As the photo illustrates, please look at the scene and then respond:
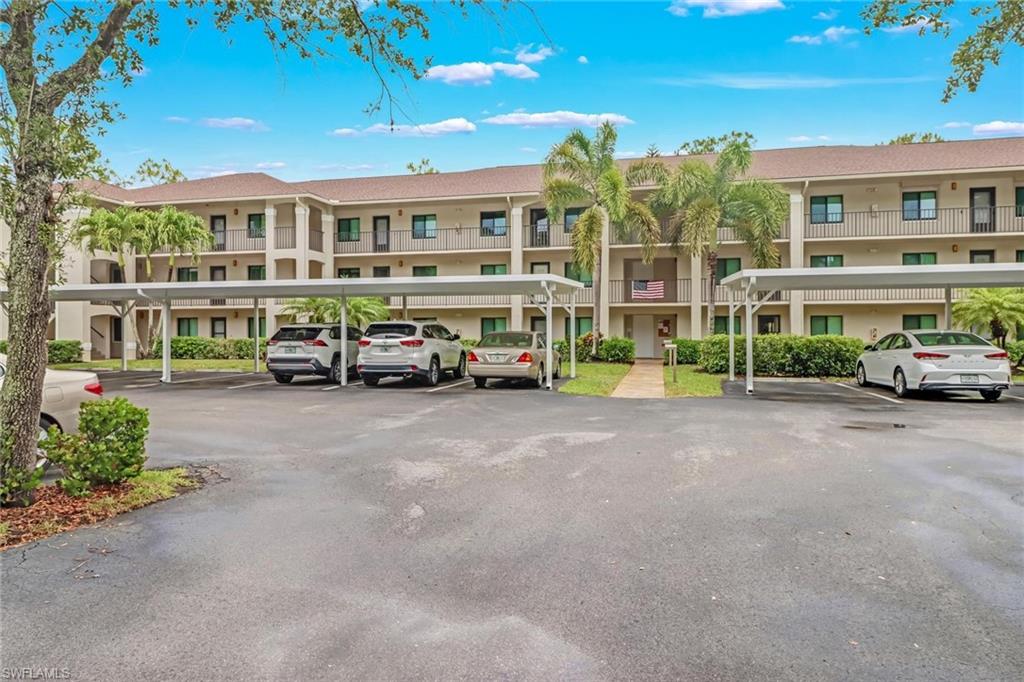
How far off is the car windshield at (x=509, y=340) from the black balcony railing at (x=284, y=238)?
1868 centimetres

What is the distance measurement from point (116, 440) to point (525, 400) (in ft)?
29.5

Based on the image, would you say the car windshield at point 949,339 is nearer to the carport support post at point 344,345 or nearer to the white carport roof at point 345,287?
the white carport roof at point 345,287

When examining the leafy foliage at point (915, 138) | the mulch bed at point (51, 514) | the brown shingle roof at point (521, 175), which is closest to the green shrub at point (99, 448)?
the mulch bed at point (51, 514)

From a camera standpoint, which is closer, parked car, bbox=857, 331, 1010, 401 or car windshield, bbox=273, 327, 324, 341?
parked car, bbox=857, 331, 1010, 401

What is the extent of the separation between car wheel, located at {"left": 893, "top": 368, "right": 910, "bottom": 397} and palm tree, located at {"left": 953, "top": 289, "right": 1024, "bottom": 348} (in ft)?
28.9

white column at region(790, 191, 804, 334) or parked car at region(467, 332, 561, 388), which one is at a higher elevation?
white column at region(790, 191, 804, 334)

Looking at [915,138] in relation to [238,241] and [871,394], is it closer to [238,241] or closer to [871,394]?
[871,394]

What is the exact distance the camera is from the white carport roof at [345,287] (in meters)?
16.9

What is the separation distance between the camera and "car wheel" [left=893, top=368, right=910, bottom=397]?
46.9 feet

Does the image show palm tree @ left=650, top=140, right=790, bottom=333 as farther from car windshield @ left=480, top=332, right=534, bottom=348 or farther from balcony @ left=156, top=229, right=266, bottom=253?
balcony @ left=156, top=229, right=266, bottom=253

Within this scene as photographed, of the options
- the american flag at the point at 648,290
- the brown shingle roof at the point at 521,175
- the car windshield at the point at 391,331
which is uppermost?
the brown shingle roof at the point at 521,175

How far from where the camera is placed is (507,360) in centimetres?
1633

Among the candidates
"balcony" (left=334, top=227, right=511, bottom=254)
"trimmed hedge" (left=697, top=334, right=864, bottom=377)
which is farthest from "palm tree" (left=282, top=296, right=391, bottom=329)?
"trimmed hedge" (left=697, top=334, right=864, bottom=377)

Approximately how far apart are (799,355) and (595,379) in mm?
6443
